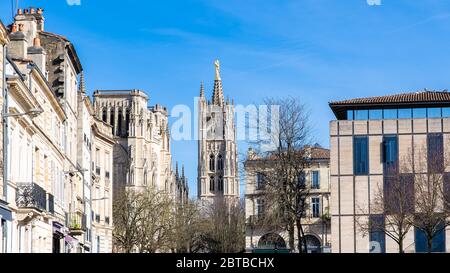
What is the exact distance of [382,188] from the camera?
79375mm

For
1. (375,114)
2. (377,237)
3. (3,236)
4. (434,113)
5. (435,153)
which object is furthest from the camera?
(375,114)

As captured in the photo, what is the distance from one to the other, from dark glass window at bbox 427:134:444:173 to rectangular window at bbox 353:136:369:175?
5.39 metres

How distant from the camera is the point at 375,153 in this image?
265 ft

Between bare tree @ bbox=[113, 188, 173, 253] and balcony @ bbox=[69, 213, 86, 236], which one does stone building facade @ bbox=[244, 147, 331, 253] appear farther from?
balcony @ bbox=[69, 213, 86, 236]

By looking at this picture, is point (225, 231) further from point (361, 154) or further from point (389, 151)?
point (389, 151)

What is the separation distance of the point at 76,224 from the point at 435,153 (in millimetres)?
28480

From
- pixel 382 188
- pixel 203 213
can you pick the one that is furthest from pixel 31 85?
pixel 203 213

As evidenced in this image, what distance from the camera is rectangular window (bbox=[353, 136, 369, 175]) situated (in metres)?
81.1

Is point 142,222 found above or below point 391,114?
below

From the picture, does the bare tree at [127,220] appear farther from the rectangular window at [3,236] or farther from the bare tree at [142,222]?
the rectangular window at [3,236]

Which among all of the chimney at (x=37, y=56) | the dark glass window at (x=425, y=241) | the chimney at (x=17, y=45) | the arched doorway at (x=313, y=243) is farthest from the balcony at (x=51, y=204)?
the arched doorway at (x=313, y=243)

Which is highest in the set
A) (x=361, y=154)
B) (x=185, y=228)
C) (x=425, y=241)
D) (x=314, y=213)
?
(x=361, y=154)

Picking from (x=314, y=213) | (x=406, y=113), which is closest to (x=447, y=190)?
(x=406, y=113)
